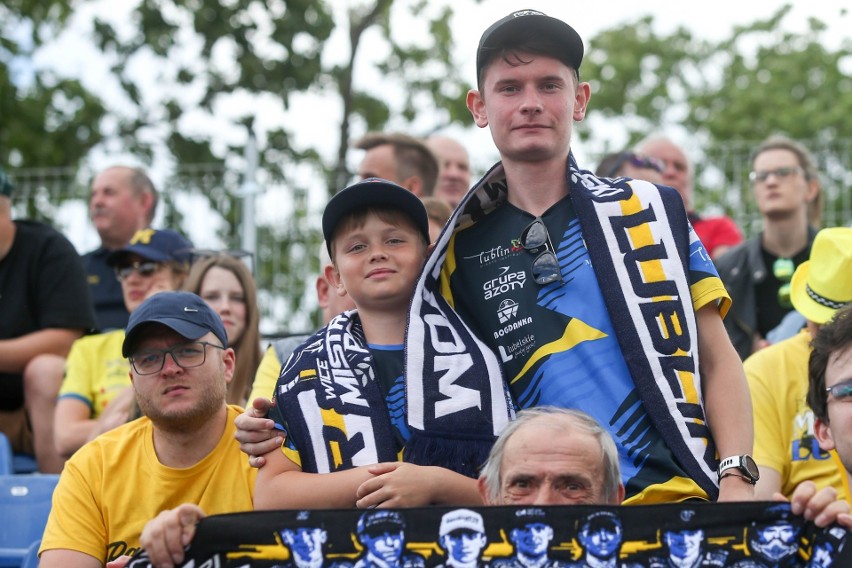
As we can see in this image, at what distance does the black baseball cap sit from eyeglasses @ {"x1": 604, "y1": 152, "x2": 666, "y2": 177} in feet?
9.36

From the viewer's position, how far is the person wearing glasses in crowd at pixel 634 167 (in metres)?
6.12

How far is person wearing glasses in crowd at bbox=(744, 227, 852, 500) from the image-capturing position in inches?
168

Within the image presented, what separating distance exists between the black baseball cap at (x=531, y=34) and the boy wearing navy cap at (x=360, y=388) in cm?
48

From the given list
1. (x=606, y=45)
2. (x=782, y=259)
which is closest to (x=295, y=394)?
(x=782, y=259)

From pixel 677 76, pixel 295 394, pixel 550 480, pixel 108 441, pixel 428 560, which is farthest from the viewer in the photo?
pixel 677 76

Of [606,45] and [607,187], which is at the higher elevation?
[606,45]

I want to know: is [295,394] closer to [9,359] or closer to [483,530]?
[483,530]

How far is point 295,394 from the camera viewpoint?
10.5 feet

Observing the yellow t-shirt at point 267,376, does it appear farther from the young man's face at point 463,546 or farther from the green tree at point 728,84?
the green tree at point 728,84

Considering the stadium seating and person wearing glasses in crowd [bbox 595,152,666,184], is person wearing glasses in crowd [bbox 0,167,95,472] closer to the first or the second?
the stadium seating

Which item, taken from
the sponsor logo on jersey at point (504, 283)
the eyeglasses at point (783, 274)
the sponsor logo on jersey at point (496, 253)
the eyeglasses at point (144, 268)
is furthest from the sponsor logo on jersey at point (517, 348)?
the eyeglasses at point (783, 274)

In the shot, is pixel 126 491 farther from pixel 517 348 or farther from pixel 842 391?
pixel 842 391

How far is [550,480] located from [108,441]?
5.48 ft

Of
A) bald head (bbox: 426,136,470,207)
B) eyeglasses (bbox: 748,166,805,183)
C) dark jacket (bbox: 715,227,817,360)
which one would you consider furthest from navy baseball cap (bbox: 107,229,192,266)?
eyeglasses (bbox: 748,166,805,183)
